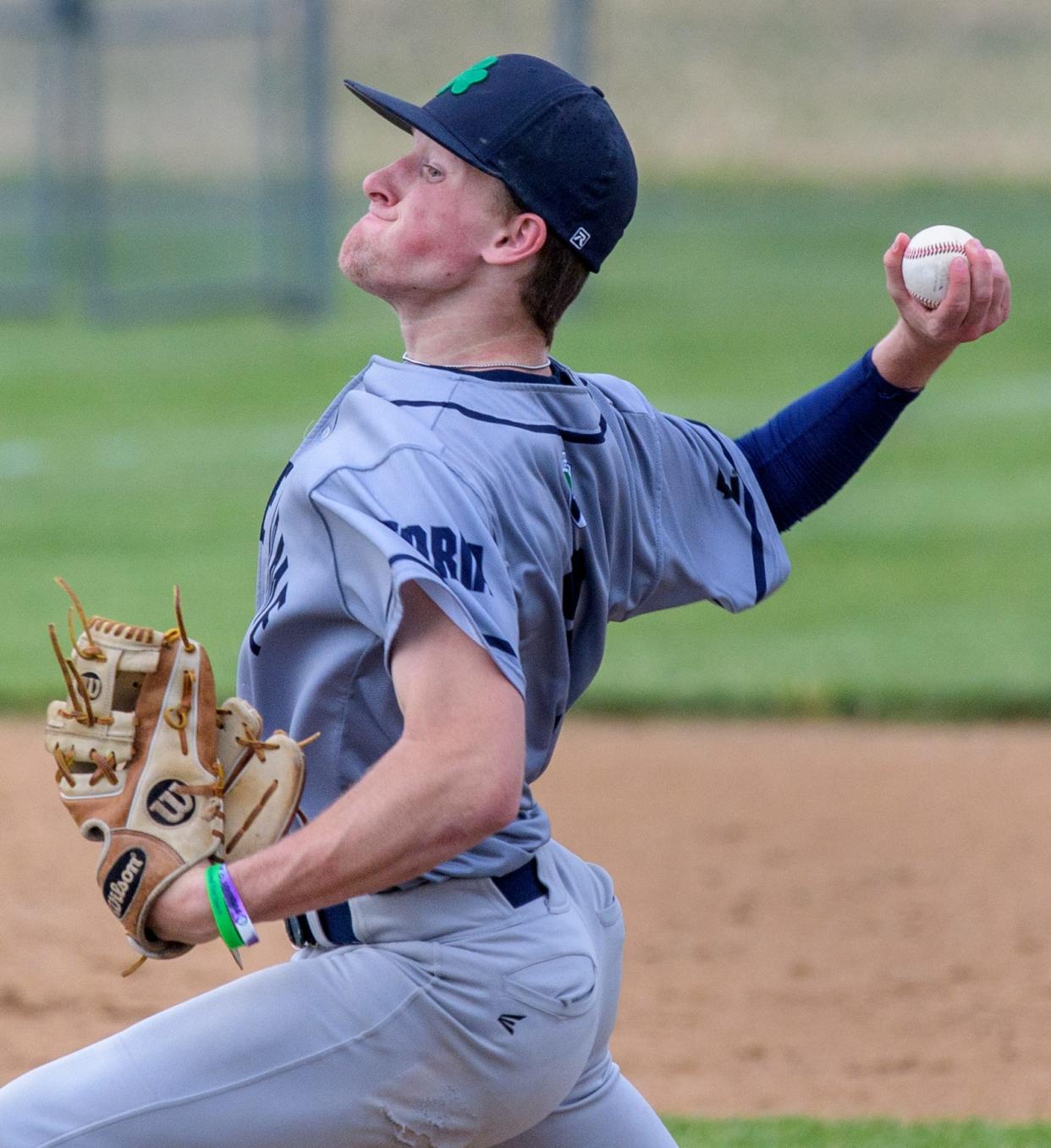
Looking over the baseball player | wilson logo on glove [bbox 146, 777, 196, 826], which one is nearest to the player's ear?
the baseball player

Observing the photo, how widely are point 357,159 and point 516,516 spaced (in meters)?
28.2

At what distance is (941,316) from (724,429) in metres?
10.3

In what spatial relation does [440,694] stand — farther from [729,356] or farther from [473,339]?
[729,356]

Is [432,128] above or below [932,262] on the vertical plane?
above

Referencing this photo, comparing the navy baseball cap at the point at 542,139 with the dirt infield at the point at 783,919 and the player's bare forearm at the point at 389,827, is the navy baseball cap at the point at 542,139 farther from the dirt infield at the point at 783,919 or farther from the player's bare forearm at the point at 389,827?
the dirt infield at the point at 783,919

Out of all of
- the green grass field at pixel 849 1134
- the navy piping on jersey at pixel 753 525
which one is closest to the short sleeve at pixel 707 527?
the navy piping on jersey at pixel 753 525

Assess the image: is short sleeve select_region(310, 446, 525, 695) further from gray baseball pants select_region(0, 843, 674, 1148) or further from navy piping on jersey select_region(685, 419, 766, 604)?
navy piping on jersey select_region(685, 419, 766, 604)

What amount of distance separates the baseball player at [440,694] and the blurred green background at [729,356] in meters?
4.84

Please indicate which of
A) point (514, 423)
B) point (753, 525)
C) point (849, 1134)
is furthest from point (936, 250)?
point (849, 1134)

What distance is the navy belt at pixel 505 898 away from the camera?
7.57 feet

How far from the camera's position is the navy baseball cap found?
233 centimetres

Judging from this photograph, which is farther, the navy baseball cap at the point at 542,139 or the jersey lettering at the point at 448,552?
the navy baseball cap at the point at 542,139

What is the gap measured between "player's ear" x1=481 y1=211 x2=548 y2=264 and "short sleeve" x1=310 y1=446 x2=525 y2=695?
1.06 ft

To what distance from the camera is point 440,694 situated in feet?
6.66
